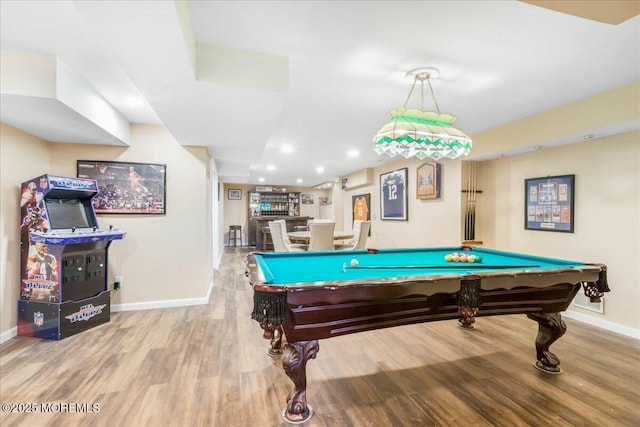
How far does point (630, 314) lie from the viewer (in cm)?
284

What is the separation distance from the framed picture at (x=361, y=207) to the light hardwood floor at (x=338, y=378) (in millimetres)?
4400

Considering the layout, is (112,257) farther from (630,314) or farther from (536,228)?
(630,314)

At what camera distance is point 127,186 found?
3445 millimetres

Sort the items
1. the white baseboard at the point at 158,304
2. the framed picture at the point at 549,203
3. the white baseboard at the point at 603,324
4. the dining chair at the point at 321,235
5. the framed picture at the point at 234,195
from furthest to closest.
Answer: the framed picture at the point at 234,195, the dining chair at the point at 321,235, the white baseboard at the point at 158,304, the framed picture at the point at 549,203, the white baseboard at the point at 603,324

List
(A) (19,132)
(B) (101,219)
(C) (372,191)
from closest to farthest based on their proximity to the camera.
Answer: (A) (19,132)
(B) (101,219)
(C) (372,191)

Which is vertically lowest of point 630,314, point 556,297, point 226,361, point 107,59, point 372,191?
point 226,361

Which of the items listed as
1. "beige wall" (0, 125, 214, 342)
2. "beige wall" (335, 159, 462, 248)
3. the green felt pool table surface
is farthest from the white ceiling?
"beige wall" (335, 159, 462, 248)

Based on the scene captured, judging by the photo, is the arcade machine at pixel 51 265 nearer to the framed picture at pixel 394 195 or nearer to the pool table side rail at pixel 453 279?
the pool table side rail at pixel 453 279

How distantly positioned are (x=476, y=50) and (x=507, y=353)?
2468 millimetres

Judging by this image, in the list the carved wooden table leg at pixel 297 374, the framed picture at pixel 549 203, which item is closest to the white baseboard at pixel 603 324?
the framed picture at pixel 549 203

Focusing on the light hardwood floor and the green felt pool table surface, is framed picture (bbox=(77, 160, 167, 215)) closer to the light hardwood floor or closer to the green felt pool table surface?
the light hardwood floor

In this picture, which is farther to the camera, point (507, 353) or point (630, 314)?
point (630, 314)

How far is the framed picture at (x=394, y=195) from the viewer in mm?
5691

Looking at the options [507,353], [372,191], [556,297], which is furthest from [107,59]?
[372,191]
